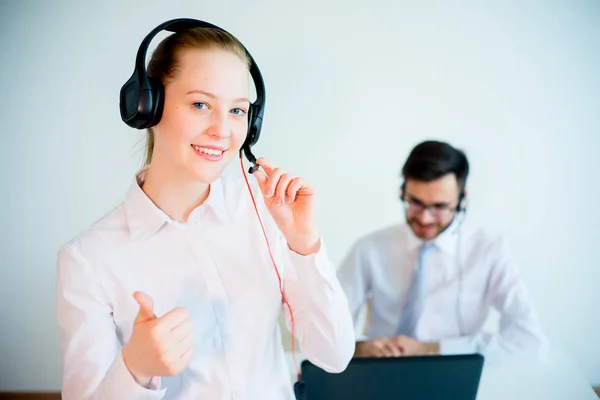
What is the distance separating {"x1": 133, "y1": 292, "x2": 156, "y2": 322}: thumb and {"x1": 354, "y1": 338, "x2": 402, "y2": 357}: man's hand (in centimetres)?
93

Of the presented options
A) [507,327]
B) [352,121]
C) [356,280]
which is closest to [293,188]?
[352,121]

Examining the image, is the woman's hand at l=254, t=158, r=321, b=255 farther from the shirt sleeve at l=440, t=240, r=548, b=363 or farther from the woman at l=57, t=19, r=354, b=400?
the shirt sleeve at l=440, t=240, r=548, b=363

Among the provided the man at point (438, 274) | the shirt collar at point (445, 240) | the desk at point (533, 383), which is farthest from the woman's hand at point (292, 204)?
the shirt collar at point (445, 240)

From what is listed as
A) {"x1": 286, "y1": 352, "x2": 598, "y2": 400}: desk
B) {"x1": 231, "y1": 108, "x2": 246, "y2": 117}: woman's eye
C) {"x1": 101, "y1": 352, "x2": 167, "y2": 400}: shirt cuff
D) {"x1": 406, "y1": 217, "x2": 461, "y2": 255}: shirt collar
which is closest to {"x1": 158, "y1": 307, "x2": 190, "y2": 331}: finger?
{"x1": 101, "y1": 352, "x2": 167, "y2": 400}: shirt cuff

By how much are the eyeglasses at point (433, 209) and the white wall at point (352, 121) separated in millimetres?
79

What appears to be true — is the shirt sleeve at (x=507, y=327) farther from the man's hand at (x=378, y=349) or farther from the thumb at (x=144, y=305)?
the thumb at (x=144, y=305)

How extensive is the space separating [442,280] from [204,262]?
1.11m

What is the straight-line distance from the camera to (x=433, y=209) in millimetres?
1667

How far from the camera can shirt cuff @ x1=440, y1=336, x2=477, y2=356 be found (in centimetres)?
159

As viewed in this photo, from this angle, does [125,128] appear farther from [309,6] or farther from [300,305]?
[300,305]

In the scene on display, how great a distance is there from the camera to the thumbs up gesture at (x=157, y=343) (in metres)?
0.70

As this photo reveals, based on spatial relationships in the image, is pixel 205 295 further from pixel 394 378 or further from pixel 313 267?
pixel 394 378

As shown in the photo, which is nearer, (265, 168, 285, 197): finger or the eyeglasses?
(265, 168, 285, 197): finger

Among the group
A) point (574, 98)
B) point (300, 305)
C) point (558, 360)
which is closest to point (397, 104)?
point (574, 98)
